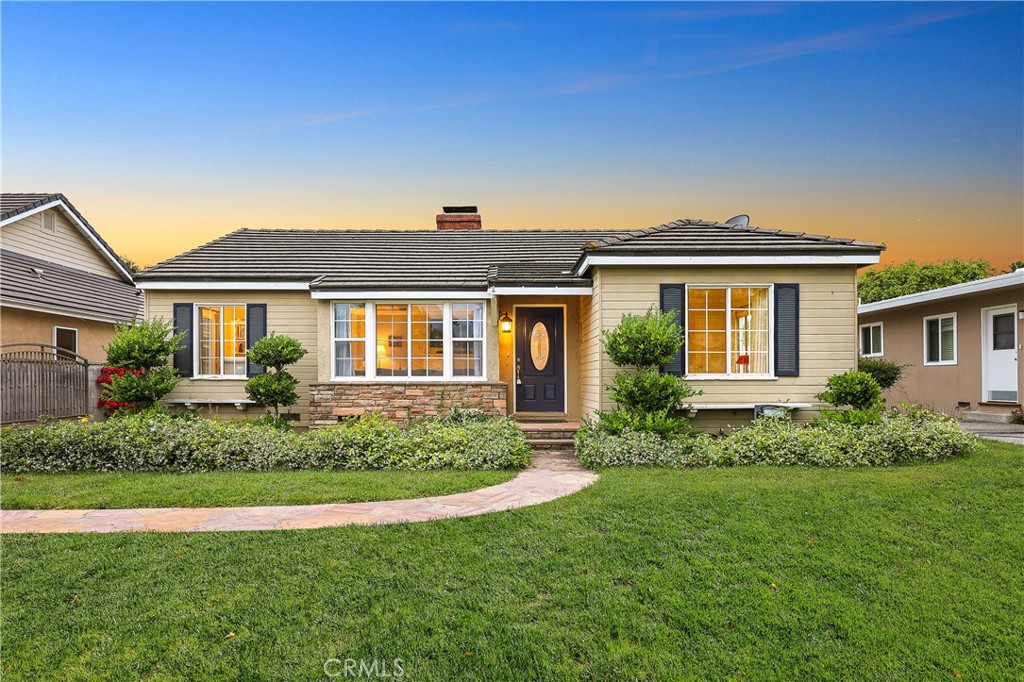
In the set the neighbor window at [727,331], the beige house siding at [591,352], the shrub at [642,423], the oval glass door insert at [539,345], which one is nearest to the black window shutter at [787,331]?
the neighbor window at [727,331]

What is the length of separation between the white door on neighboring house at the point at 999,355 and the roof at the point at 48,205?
931 inches

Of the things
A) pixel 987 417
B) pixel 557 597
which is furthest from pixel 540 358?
pixel 987 417

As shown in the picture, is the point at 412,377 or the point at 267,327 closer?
the point at 412,377

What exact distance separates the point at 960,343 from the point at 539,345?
37.2ft

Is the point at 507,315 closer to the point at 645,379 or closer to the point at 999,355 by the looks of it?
the point at 645,379

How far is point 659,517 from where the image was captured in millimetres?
4621

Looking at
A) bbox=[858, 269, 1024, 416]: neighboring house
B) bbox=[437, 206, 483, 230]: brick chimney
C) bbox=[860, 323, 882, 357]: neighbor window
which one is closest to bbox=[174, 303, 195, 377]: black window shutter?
bbox=[437, 206, 483, 230]: brick chimney

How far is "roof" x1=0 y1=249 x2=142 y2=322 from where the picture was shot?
1172 centimetres

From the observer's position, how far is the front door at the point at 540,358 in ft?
35.5

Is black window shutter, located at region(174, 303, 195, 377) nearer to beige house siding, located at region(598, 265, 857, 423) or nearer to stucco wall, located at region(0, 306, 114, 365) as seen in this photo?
stucco wall, located at region(0, 306, 114, 365)

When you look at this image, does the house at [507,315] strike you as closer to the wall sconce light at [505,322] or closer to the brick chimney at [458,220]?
the wall sconce light at [505,322]

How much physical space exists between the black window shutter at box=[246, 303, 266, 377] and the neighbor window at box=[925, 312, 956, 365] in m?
17.5

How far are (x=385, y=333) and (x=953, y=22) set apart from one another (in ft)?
50.8

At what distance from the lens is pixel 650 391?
7.95 m
